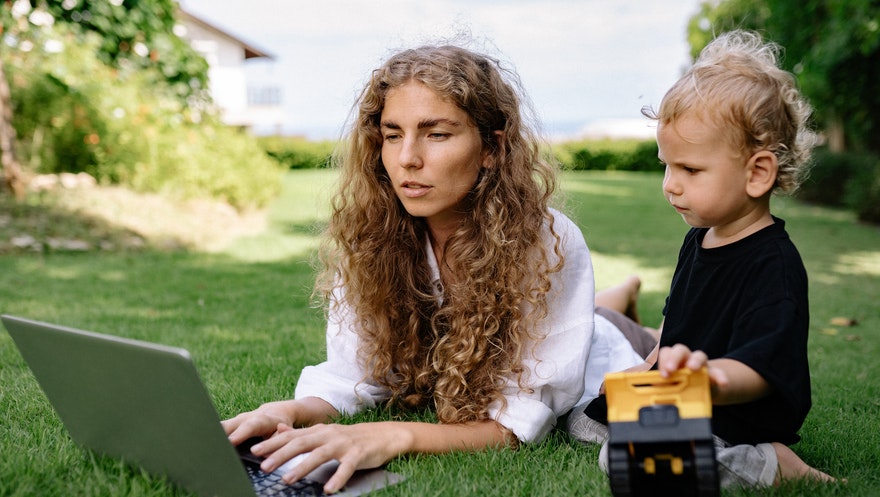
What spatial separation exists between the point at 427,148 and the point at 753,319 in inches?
40.0

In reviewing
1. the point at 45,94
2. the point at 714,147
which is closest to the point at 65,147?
the point at 45,94

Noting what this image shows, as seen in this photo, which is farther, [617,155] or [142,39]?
[617,155]

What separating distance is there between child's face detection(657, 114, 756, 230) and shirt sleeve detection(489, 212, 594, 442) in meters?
0.48

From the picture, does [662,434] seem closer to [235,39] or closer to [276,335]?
[276,335]

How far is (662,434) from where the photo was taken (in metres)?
1.55

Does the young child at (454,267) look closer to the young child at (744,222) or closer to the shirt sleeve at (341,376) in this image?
the shirt sleeve at (341,376)

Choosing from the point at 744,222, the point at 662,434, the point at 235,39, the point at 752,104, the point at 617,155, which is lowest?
the point at 617,155

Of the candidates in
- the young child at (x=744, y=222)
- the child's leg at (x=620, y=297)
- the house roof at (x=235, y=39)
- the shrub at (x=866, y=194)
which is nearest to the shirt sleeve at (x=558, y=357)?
the young child at (x=744, y=222)

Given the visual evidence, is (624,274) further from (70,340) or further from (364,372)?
(70,340)

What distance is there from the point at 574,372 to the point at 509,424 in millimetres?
247

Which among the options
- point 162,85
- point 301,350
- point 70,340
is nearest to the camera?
point 70,340

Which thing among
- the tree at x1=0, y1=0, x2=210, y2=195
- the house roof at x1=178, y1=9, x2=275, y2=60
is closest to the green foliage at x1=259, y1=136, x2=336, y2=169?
the house roof at x1=178, y1=9, x2=275, y2=60

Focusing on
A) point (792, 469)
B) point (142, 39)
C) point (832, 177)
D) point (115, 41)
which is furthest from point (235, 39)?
point (792, 469)

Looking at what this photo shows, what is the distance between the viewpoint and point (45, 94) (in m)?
10.9
